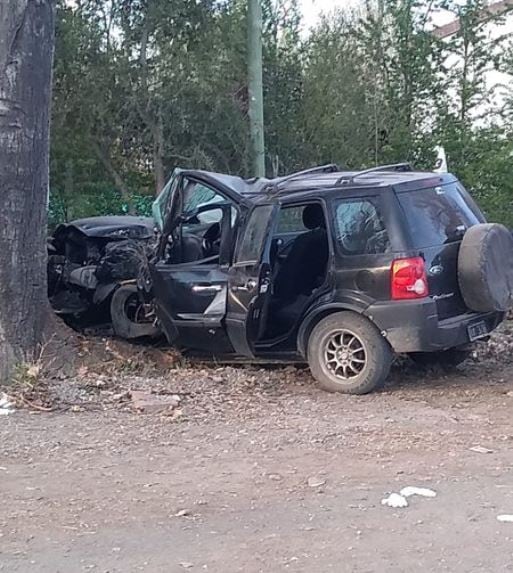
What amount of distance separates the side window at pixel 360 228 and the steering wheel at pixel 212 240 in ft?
4.41

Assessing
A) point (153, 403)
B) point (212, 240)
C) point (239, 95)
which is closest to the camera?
point (153, 403)

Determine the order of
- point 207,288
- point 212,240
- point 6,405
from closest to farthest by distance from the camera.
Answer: point 6,405 → point 207,288 → point 212,240

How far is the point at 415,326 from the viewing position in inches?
318

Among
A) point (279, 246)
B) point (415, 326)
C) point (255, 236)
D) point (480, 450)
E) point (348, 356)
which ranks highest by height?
point (255, 236)

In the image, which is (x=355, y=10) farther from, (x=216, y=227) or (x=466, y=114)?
(x=216, y=227)

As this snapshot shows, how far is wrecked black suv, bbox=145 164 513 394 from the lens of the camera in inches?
321

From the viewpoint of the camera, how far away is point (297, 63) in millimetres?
22891

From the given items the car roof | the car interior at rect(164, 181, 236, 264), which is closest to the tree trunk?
the car interior at rect(164, 181, 236, 264)

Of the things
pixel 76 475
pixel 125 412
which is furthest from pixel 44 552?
pixel 125 412

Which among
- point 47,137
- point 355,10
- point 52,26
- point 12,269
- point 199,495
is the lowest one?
point 199,495

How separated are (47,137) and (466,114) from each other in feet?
47.4

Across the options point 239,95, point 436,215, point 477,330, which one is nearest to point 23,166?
point 436,215

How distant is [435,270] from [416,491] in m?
2.89

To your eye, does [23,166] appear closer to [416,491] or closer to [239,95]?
[416,491]
